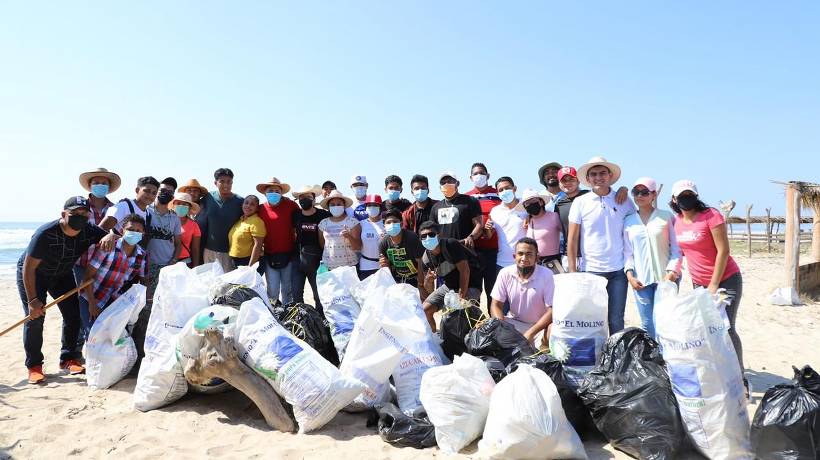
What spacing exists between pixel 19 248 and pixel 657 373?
37.1m

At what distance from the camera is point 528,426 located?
2.45 metres

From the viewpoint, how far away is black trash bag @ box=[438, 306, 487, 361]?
3680 millimetres

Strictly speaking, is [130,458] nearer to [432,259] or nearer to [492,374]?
[492,374]

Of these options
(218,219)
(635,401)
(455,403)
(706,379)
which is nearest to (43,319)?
(218,219)

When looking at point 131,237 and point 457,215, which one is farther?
point 457,215

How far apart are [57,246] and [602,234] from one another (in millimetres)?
4563

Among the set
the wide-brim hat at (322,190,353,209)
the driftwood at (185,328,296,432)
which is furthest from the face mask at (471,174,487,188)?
the driftwood at (185,328,296,432)

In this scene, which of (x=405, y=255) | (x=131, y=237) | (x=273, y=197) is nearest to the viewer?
(x=131, y=237)

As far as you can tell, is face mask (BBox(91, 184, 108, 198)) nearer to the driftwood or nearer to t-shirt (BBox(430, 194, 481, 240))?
the driftwood

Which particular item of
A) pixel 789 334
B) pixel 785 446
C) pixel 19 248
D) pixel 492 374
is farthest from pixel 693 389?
pixel 19 248

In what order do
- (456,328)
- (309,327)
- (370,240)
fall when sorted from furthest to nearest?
(370,240)
(309,327)
(456,328)

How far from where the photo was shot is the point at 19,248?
2958 centimetres

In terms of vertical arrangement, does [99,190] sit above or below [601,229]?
above

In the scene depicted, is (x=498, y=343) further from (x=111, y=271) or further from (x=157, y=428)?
(x=111, y=271)
